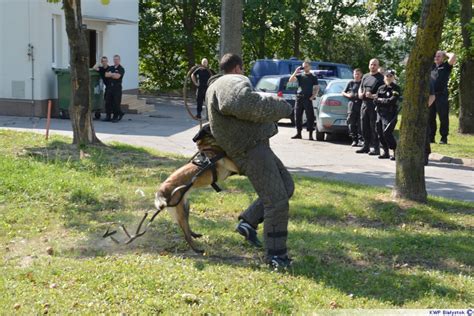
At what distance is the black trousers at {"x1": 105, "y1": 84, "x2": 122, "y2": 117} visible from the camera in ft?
63.6

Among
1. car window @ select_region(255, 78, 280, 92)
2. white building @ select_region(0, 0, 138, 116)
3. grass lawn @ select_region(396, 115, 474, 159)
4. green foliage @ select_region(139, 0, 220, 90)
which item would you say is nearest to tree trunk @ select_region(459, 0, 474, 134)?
grass lawn @ select_region(396, 115, 474, 159)

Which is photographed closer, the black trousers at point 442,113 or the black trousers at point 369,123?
the black trousers at point 369,123

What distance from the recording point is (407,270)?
6242mm

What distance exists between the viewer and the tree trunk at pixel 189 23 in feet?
111

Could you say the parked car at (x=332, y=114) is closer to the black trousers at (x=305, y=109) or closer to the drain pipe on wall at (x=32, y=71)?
the black trousers at (x=305, y=109)

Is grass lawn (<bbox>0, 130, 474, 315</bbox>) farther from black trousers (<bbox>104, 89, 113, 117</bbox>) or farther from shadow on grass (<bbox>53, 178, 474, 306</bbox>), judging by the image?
black trousers (<bbox>104, 89, 113, 117</bbox>)

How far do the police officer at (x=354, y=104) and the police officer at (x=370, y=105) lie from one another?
71 cm

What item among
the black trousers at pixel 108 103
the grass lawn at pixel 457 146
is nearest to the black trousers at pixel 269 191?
the grass lawn at pixel 457 146

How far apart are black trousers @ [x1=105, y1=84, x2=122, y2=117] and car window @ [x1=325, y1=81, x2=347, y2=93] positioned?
5800 mm

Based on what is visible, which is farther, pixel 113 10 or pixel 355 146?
pixel 113 10

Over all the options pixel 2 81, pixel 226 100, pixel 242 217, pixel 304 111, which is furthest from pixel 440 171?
pixel 2 81

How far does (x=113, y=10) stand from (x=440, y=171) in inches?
554

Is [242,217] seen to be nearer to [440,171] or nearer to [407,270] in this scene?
[407,270]

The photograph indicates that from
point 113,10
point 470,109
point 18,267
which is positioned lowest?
point 18,267
